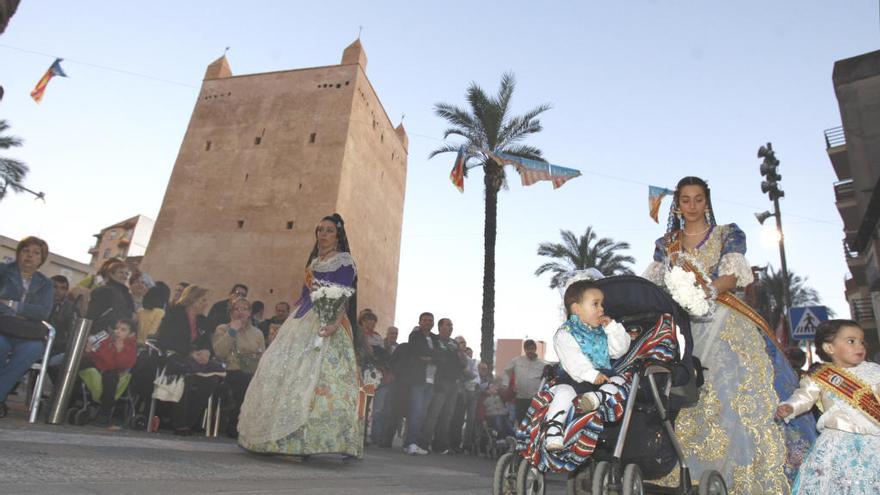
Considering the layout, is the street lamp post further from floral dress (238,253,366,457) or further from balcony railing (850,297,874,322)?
balcony railing (850,297,874,322)

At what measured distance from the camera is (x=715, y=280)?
368 cm

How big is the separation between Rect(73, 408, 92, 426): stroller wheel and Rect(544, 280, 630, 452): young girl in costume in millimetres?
5214

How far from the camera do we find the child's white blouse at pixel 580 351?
2947 mm

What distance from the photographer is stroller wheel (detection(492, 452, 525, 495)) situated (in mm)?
2826

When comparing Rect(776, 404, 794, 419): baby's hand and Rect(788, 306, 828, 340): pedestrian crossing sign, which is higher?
Rect(788, 306, 828, 340): pedestrian crossing sign

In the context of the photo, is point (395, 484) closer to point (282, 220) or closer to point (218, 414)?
point (218, 414)

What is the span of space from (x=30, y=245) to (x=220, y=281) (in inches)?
951

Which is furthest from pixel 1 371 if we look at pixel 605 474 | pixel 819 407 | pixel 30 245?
pixel 819 407

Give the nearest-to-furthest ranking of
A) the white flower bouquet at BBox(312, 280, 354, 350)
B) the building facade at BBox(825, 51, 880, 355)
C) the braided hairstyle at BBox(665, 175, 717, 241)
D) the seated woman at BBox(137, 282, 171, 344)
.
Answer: the braided hairstyle at BBox(665, 175, 717, 241)
the white flower bouquet at BBox(312, 280, 354, 350)
the seated woman at BBox(137, 282, 171, 344)
the building facade at BBox(825, 51, 880, 355)

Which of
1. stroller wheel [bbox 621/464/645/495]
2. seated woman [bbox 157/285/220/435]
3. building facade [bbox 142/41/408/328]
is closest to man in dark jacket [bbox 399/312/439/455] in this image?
seated woman [bbox 157/285/220/435]

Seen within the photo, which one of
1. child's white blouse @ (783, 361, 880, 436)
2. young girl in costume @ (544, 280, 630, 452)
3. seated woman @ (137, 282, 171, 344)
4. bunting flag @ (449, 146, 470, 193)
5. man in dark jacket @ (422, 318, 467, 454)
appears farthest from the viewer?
bunting flag @ (449, 146, 470, 193)

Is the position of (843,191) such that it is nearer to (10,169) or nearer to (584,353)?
(584,353)

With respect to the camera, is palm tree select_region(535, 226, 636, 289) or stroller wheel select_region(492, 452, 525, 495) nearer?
stroller wheel select_region(492, 452, 525, 495)

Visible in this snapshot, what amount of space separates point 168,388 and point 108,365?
0.68 m
